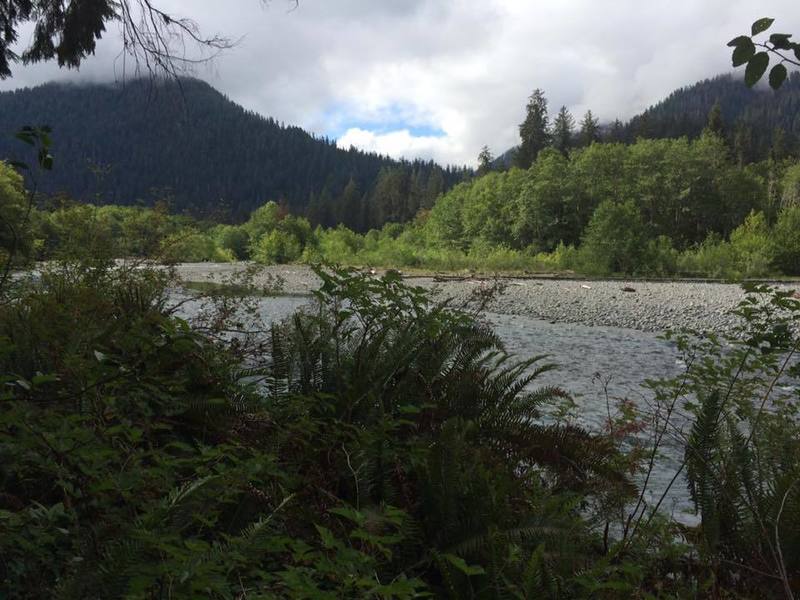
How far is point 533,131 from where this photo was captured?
69000 mm

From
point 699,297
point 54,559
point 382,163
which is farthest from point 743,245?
point 382,163

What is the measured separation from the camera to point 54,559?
119 cm

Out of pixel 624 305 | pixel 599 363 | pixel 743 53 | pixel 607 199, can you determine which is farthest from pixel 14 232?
pixel 607 199

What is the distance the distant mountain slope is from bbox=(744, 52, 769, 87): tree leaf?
26mm

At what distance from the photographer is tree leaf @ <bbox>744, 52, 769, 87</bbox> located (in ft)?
4.03

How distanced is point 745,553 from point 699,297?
1925cm

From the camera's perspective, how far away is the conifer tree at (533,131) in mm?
69000

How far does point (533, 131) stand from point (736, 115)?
135 metres

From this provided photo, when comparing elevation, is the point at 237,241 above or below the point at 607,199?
below

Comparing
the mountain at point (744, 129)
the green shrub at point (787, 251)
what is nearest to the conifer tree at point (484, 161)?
the mountain at point (744, 129)

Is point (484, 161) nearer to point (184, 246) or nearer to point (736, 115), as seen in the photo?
point (184, 246)

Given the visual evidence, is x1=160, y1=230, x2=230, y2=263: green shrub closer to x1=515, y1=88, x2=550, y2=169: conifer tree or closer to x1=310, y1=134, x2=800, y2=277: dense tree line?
x1=310, y1=134, x2=800, y2=277: dense tree line

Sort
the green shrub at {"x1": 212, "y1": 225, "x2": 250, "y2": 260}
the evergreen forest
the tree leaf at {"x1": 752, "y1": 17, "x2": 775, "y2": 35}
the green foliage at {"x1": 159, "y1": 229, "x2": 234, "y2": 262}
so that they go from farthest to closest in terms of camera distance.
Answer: the green shrub at {"x1": 212, "y1": 225, "x2": 250, "y2": 260} < the green foliage at {"x1": 159, "y1": 229, "x2": 234, "y2": 262} < the evergreen forest < the tree leaf at {"x1": 752, "y1": 17, "x2": 775, "y2": 35}

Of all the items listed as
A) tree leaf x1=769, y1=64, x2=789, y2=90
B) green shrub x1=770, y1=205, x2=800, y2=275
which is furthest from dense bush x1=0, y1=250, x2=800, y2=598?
green shrub x1=770, y1=205, x2=800, y2=275
